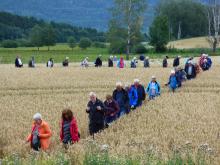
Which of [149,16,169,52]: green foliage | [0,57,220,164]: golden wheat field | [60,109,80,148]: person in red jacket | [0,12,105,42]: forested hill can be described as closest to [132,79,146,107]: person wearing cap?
[0,57,220,164]: golden wheat field

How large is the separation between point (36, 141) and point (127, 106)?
6.23m

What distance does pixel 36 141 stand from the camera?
42.7 feet

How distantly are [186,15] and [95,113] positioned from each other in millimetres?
104163

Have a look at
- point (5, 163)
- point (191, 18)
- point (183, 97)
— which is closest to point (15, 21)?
point (191, 18)

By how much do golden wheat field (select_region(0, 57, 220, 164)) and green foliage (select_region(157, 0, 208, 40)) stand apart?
8543 cm

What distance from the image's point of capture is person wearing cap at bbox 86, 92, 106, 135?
605 inches

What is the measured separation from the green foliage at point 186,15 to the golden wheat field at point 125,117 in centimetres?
8543

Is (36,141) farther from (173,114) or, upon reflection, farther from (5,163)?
(173,114)

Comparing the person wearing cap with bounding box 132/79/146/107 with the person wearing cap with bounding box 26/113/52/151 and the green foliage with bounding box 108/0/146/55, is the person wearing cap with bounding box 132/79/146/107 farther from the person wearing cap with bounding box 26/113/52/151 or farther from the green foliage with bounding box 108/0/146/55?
the green foliage with bounding box 108/0/146/55

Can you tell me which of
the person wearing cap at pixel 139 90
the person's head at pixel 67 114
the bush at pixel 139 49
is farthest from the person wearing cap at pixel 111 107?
the bush at pixel 139 49

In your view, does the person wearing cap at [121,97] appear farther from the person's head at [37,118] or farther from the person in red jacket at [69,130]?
the person's head at [37,118]

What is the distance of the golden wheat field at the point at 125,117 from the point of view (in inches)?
537

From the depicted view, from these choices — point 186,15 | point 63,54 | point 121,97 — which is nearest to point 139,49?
point 63,54

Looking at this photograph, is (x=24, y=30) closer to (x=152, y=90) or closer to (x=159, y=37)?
(x=159, y=37)
